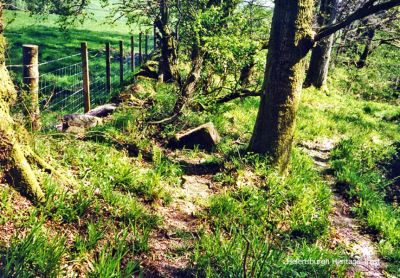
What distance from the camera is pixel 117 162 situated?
18.9 feet

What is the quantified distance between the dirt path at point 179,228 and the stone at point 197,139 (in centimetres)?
70

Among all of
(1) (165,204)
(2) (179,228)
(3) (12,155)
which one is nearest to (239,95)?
(1) (165,204)

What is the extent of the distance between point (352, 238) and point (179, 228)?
274 cm

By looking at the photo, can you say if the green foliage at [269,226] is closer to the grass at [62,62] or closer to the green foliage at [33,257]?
the green foliage at [33,257]

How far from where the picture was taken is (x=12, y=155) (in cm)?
406

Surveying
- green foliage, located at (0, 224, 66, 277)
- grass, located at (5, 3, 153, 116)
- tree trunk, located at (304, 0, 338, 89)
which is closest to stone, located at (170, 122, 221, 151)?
grass, located at (5, 3, 153, 116)

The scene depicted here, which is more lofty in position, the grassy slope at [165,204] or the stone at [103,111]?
the stone at [103,111]

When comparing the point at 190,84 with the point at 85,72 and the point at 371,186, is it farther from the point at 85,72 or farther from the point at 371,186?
the point at 371,186

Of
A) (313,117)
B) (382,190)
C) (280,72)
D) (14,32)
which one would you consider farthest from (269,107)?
(14,32)

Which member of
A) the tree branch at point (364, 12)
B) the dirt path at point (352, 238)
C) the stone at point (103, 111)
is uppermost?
the tree branch at point (364, 12)

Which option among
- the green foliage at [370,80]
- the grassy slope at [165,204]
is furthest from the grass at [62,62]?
the green foliage at [370,80]

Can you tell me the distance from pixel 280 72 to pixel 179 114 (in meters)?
2.77

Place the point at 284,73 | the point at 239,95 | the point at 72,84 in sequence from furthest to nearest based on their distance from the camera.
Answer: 1. the point at 72,84
2. the point at 239,95
3. the point at 284,73

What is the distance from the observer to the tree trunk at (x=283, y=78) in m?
6.01
